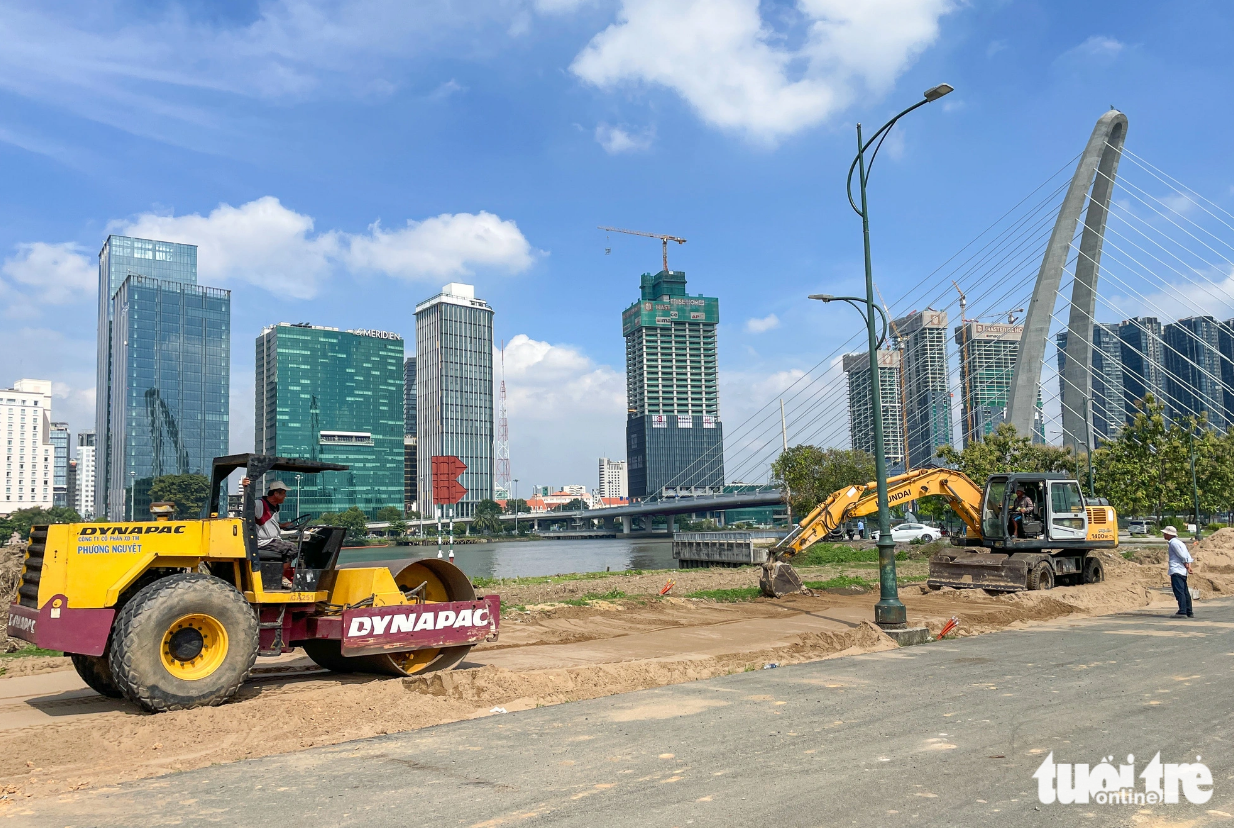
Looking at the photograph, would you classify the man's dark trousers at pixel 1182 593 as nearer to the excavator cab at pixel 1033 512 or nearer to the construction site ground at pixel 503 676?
the construction site ground at pixel 503 676

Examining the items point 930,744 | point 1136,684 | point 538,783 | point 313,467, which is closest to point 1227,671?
point 1136,684

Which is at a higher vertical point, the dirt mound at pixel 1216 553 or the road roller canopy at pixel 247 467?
the road roller canopy at pixel 247 467

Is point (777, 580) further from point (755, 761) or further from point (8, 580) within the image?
point (8, 580)

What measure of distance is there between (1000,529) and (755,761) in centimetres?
1829

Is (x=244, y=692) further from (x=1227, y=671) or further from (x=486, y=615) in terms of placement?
(x=1227, y=671)

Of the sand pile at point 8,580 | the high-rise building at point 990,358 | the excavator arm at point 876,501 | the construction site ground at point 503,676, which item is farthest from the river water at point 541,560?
the high-rise building at point 990,358

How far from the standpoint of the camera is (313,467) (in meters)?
10.9

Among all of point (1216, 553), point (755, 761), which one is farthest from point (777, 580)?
point (1216, 553)

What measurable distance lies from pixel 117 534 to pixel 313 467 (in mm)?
2400

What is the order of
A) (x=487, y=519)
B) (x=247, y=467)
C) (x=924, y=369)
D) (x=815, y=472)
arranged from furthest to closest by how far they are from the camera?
(x=487, y=519), (x=924, y=369), (x=815, y=472), (x=247, y=467)

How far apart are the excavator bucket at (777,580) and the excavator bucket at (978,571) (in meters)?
4.09

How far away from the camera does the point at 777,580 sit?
72.3 feet

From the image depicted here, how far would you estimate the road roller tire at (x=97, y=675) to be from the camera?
31.8 feet

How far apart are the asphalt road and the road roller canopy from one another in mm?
2864
